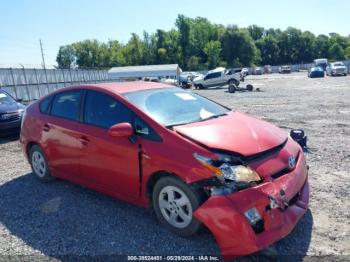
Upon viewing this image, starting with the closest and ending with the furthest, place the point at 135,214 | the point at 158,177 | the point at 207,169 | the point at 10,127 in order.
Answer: the point at 207,169 < the point at 158,177 < the point at 135,214 < the point at 10,127

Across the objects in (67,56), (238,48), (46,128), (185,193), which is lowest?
(67,56)

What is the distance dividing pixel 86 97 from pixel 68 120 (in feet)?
1.44

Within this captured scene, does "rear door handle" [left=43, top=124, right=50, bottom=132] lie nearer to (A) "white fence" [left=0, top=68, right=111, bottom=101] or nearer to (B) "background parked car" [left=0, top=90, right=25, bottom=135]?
(B) "background parked car" [left=0, top=90, right=25, bottom=135]

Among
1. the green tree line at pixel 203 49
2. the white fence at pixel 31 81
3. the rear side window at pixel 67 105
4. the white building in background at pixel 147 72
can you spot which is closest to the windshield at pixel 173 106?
the rear side window at pixel 67 105

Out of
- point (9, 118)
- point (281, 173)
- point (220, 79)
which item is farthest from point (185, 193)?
point (220, 79)

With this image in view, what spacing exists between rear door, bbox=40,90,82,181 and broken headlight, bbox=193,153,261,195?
218 centimetres

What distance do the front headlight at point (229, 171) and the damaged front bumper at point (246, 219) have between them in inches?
4.4

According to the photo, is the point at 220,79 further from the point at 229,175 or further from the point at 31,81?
the point at 229,175

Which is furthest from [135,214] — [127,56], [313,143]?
[127,56]

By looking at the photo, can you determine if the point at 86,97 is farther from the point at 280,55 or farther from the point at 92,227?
the point at 280,55

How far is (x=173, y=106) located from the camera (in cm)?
418

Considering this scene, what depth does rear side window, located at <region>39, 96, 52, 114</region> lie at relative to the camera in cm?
532

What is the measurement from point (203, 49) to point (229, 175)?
93632 millimetres

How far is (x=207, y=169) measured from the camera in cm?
312
